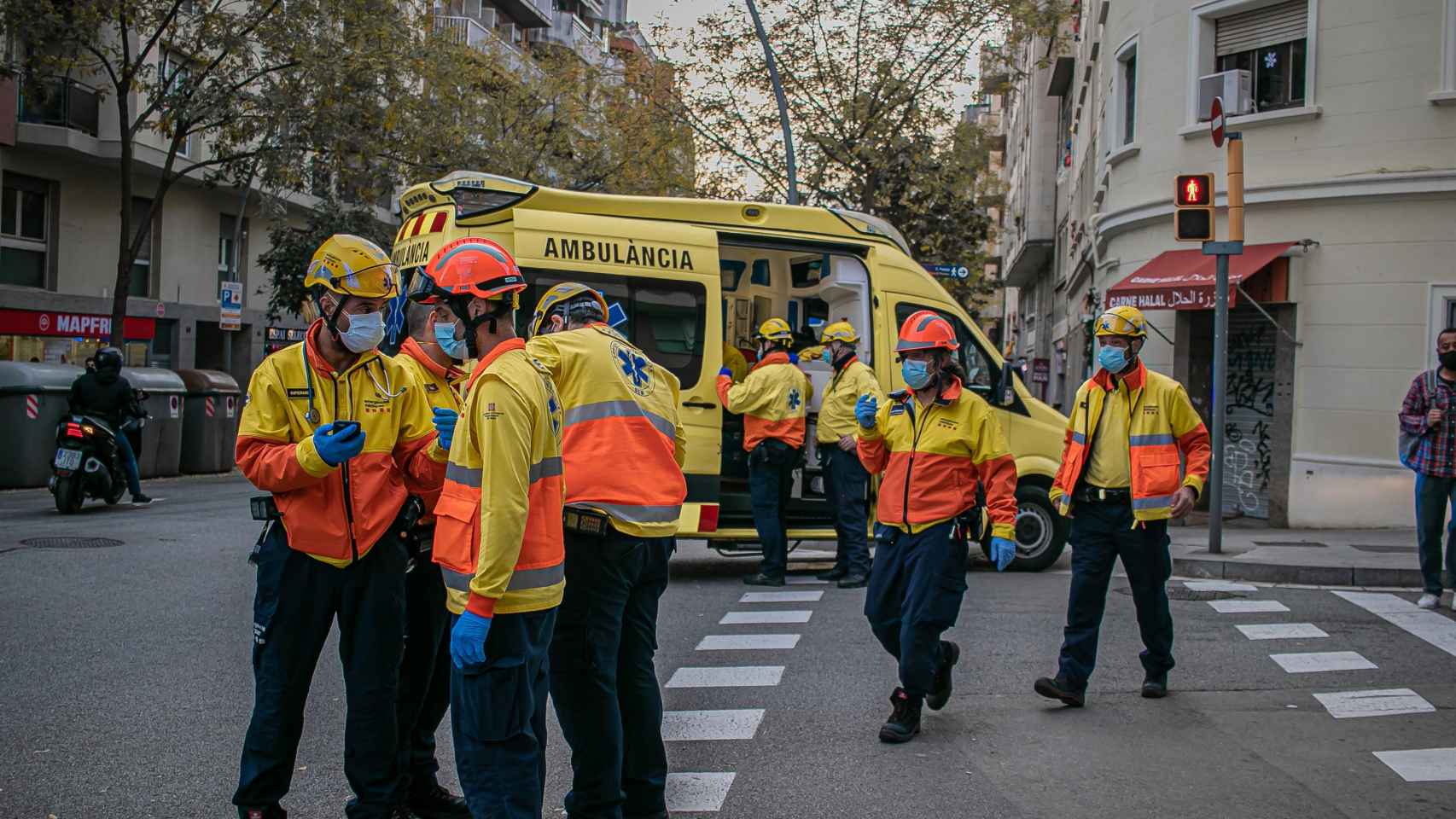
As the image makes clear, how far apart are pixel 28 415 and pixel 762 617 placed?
36.4 ft

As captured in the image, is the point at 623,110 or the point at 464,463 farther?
the point at 623,110

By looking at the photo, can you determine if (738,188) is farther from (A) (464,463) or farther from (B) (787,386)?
(A) (464,463)

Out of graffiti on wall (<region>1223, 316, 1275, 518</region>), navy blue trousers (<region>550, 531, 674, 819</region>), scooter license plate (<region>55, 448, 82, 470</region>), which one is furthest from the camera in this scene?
graffiti on wall (<region>1223, 316, 1275, 518</region>)

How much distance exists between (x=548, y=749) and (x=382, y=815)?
5.24 ft

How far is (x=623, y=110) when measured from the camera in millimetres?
29797

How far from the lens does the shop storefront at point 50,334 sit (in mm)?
23312

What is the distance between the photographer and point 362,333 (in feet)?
14.8

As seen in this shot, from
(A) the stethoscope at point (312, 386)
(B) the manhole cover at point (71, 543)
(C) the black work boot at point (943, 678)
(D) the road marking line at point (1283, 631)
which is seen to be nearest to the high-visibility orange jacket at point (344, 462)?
(A) the stethoscope at point (312, 386)

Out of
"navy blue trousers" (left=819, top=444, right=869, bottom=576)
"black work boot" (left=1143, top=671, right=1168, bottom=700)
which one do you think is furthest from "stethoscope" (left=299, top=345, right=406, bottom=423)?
"navy blue trousers" (left=819, top=444, right=869, bottom=576)

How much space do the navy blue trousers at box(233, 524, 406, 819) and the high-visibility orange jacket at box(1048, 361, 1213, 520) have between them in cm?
369

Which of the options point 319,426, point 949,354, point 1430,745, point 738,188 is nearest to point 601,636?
point 319,426

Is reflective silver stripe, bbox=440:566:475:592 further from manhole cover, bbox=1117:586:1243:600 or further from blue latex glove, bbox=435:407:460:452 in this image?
manhole cover, bbox=1117:586:1243:600

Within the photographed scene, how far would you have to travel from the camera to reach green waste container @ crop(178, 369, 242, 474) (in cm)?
2030

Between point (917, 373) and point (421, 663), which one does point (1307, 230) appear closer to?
point (917, 373)
